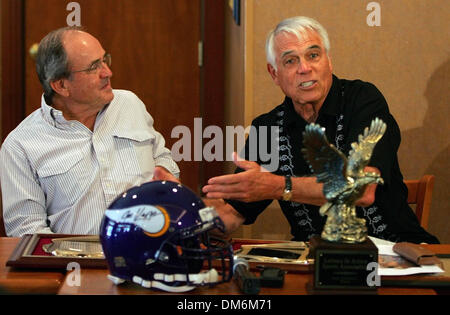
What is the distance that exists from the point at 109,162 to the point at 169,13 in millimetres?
1700

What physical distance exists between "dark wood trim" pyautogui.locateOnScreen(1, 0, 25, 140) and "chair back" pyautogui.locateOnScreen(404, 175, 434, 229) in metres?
2.38

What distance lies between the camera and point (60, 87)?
7.55 feet

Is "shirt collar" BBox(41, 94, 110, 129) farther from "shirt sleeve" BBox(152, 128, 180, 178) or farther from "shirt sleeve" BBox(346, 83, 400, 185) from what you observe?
"shirt sleeve" BBox(346, 83, 400, 185)

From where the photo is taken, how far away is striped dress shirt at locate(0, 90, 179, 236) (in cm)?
210

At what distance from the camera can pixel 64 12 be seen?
3.58m

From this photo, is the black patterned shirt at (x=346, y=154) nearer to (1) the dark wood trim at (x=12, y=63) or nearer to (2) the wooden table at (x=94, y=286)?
(2) the wooden table at (x=94, y=286)

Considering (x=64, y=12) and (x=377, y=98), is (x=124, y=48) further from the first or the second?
(x=377, y=98)

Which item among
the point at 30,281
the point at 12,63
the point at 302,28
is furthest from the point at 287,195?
the point at 12,63

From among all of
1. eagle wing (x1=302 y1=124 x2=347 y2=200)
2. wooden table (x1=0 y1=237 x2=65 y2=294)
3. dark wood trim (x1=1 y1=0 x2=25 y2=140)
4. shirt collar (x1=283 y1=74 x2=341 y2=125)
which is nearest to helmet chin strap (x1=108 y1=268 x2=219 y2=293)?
wooden table (x1=0 y1=237 x2=65 y2=294)

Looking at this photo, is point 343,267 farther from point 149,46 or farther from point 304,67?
point 149,46

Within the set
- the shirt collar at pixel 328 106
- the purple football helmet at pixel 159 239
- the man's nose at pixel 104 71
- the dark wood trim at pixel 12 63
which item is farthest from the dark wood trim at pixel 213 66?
the purple football helmet at pixel 159 239

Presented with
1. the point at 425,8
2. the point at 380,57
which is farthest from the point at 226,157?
the point at 425,8

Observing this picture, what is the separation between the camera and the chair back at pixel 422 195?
214cm

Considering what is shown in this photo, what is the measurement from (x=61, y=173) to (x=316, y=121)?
90 cm
